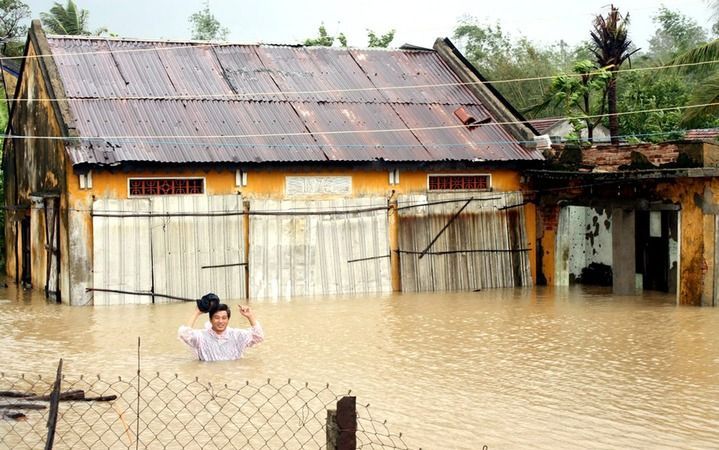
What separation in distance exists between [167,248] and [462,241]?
5934 millimetres

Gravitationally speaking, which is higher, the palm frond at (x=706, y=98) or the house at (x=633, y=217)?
the palm frond at (x=706, y=98)

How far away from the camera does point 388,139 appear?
21.0 metres

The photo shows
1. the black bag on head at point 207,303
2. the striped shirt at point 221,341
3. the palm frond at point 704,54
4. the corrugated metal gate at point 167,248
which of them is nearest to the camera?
the black bag on head at point 207,303

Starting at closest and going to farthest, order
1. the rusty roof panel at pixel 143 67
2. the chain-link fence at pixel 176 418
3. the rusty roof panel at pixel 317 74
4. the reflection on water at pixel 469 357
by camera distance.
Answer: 1. the chain-link fence at pixel 176 418
2. the reflection on water at pixel 469 357
3. the rusty roof panel at pixel 143 67
4. the rusty roof panel at pixel 317 74

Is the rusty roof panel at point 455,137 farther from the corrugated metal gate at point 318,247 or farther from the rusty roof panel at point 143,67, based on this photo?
the rusty roof panel at point 143,67

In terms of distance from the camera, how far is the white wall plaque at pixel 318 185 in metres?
20.0

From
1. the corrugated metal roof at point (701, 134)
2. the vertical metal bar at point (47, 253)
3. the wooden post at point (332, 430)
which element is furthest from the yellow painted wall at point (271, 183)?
the wooden post at point (332, 430)

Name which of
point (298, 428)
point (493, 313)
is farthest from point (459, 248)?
point (298, 428)

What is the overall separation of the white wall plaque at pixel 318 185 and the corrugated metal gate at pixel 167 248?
112 cm

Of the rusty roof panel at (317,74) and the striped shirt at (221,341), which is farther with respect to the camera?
the rusty roof panel at (317,74)

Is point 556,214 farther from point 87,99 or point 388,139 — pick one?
point 87,99

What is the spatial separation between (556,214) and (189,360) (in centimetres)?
1112

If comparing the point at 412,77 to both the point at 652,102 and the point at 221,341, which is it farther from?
the point at 221,341

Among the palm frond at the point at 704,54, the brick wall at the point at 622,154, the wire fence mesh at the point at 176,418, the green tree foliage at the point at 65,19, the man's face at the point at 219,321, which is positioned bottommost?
the wire fence mesh at the point at 176,418
